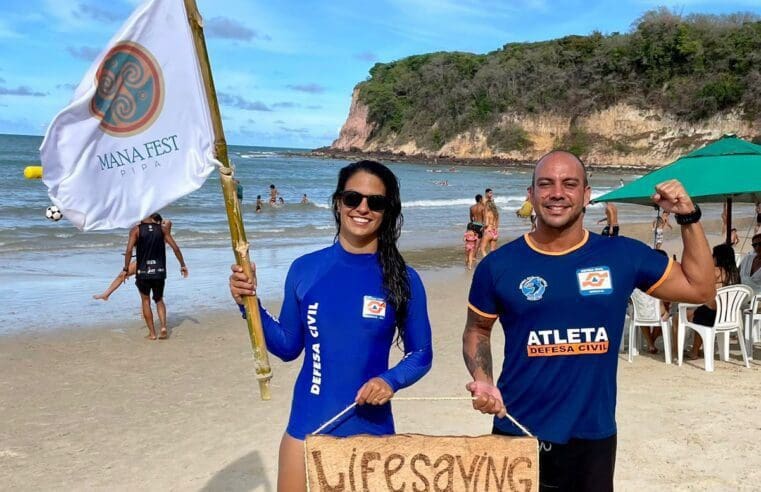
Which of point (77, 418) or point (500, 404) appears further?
point (77, 418)

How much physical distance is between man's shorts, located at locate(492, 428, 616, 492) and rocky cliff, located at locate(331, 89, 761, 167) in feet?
255

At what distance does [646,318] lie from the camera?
7.51 metres

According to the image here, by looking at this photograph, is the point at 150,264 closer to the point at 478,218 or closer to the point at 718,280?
the point at 718,280

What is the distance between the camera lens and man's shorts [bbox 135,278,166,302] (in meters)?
8.85

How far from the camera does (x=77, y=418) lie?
5.89m

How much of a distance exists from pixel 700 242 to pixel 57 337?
821 centimetres

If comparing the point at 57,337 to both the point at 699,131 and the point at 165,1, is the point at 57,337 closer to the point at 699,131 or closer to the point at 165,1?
the point at 165,1

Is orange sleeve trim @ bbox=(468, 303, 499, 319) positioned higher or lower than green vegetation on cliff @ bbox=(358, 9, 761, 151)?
lower

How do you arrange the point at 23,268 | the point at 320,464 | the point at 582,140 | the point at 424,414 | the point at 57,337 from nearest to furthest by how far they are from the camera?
the point at 320,464, the point at 424,414, the point at 57,337, the point at 23,268, the point at 582,140

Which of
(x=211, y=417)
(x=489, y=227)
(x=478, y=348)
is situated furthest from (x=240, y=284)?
(x=489, y=227)

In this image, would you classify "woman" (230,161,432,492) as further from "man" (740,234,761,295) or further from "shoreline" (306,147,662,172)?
"shoreline" (306,147,662,172)

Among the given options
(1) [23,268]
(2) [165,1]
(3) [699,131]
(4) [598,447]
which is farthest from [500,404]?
(3) [699,131]

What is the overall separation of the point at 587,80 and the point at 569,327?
289 feet

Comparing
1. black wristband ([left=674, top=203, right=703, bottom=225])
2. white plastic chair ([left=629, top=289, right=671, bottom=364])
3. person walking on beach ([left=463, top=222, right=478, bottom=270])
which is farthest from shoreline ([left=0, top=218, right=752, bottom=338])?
black wristband ([left=674, top=203, right=703, bottom=225])
